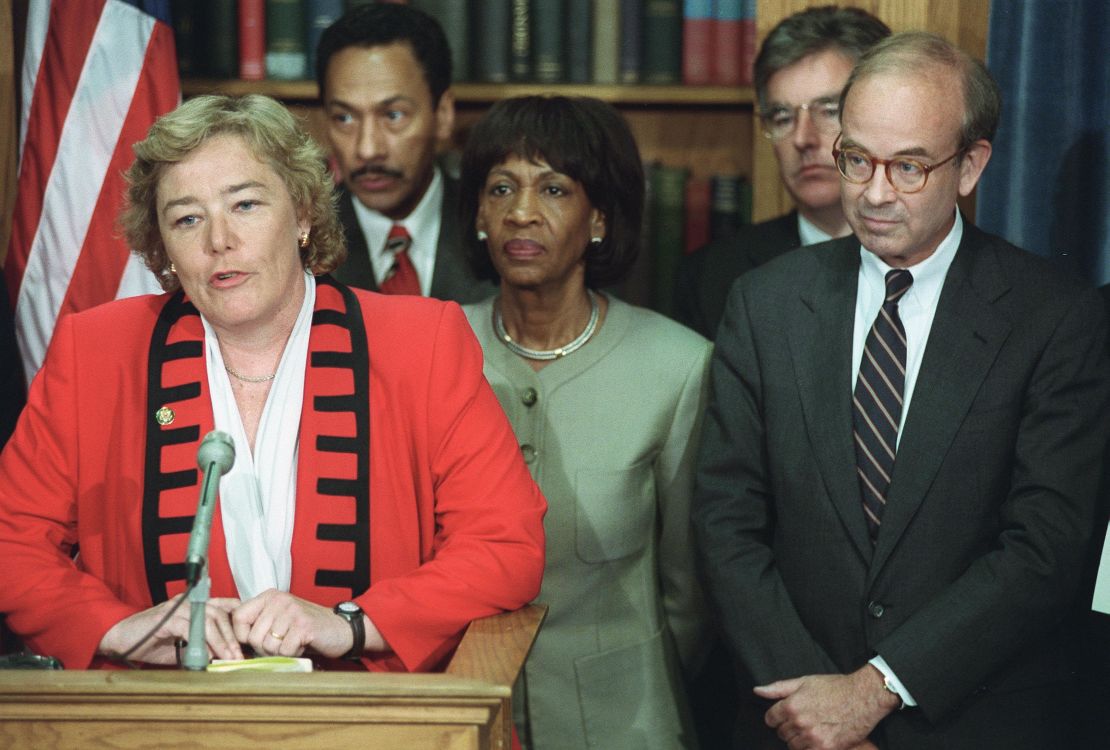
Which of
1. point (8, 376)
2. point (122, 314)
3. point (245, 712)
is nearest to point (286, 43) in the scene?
point (8, 376)

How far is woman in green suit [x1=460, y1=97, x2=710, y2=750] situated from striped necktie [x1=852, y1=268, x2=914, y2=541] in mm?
471

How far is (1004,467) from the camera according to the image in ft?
7.68

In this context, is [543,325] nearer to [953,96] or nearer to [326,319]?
[326,319]

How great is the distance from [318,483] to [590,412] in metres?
0.73

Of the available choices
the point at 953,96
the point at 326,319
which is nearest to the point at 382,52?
the point at 326,319

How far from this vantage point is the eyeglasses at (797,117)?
10.3 feet

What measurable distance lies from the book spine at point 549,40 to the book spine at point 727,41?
1.45 feet

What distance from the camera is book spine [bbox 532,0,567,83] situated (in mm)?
4059

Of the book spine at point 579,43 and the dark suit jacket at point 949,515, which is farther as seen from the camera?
the book spine at point 579,43

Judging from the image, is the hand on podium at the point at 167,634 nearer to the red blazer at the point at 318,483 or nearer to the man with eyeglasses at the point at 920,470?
the red blazer at the point at 318,483

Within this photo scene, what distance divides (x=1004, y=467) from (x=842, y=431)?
0.87ft

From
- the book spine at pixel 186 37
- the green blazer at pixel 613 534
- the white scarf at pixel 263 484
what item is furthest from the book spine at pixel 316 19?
the white scarf at pixel 263 484

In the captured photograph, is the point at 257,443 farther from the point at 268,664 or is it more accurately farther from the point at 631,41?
the point at 631,41

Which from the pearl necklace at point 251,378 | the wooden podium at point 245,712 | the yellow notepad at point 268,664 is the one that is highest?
the pearl necklace at point 251,378
